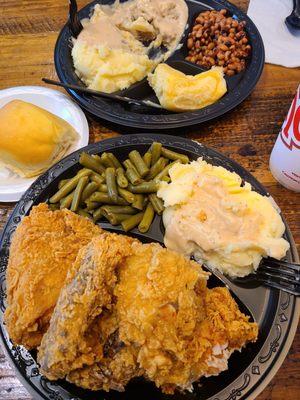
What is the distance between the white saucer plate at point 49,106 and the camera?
2785mm

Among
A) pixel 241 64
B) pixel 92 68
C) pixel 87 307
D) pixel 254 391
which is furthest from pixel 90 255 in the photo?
pixel 241 64

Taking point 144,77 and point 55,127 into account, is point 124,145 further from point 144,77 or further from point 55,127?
point 144,77

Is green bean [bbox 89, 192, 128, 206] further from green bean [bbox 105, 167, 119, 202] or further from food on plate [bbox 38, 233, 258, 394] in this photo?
food on plate [bbox 38, 233, 258, 394]

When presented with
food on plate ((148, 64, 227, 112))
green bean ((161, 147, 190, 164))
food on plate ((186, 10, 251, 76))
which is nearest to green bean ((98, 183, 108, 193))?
green bean ((161, 147, 190, 164))

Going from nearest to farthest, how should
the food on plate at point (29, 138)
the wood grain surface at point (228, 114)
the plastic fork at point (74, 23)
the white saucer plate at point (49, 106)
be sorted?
the wood grain surface at point (228, 114), the food on plate at point (29, 138), the white saucer plate at point (49, 106), the plastic fork at point (74, 23)

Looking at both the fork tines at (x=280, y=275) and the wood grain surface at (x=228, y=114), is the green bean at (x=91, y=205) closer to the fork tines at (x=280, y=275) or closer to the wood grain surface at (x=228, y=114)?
the wood grain surface at (x=228, y=114)

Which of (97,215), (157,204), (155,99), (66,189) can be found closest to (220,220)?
(157,204)

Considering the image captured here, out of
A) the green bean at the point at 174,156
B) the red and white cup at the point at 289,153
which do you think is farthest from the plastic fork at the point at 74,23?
the red and white cup at the point at 289,153

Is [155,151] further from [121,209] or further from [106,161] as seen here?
[121,209]

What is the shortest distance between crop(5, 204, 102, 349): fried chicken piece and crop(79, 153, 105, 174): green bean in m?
0.45

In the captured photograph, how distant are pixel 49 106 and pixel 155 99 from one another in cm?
87

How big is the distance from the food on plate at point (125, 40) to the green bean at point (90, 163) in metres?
0.84

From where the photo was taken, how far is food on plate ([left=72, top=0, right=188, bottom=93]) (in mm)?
3059

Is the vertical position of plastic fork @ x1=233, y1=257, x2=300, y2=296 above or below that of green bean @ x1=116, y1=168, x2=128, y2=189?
below
